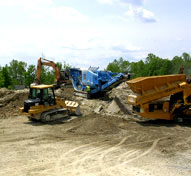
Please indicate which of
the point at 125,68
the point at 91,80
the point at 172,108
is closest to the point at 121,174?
the point at 172,108

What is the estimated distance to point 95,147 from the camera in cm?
793

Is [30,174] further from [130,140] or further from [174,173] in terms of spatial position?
[130,140]

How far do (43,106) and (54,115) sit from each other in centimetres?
78

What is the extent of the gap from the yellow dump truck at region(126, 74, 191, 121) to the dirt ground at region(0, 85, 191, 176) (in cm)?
53

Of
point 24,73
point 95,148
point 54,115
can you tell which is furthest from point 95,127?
point 24,73

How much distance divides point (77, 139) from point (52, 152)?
1.63 meters

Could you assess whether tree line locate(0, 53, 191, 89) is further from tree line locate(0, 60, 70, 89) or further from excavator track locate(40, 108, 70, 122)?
excavator track locate(40, 108, 70, 122)

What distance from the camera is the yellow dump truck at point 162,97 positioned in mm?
10586

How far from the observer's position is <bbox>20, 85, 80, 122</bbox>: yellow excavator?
444 inches

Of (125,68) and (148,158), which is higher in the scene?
(125,68)

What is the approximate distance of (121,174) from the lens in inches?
225

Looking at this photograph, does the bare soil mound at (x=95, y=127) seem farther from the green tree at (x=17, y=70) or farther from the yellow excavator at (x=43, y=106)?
the green tree at (x=17, y=70)

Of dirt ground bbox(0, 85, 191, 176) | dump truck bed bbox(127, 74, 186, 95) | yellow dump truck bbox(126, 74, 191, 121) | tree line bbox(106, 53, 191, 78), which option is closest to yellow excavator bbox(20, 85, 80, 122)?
dirt ground bbox(0, 85, 191, 176)

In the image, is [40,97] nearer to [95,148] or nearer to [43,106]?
[43,106]
